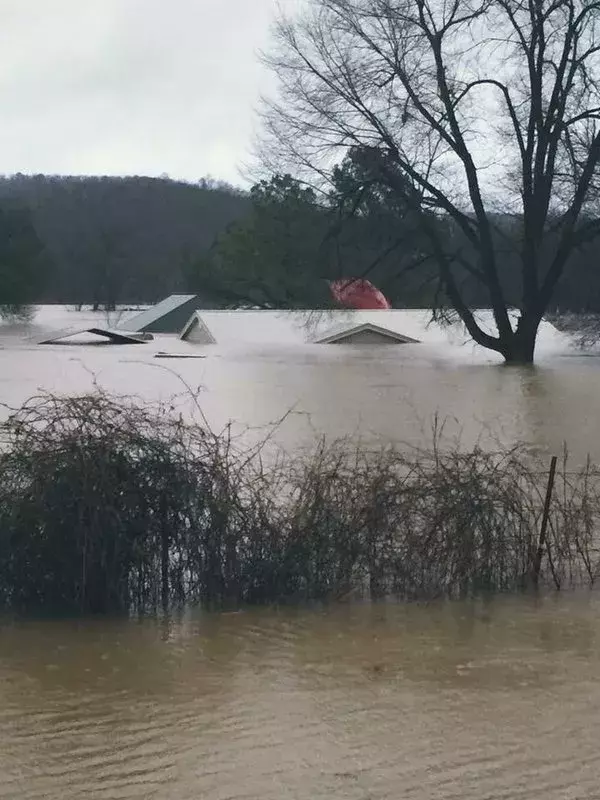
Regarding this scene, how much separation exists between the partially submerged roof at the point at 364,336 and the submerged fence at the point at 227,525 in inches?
1680

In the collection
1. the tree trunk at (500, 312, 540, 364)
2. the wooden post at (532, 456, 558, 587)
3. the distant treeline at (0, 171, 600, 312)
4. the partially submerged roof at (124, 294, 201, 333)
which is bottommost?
the wooden post at (532, 456, 558, 587)

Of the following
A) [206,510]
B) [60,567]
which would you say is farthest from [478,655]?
[60,567]

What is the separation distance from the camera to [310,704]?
5.87 meters

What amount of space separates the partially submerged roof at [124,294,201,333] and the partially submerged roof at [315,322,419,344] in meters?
19.9

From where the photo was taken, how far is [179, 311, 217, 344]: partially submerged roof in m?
52.2

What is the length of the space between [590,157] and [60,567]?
93.7 feet

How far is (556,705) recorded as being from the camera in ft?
19.2

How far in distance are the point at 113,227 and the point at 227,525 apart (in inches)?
4244

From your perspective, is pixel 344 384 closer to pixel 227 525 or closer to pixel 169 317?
pixel 227 525

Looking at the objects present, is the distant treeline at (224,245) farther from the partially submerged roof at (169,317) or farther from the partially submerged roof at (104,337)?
the partially submerged roof at (104,337)

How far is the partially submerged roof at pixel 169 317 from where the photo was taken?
6975 cm

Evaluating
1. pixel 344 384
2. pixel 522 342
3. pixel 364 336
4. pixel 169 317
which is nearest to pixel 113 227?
pixel 169 317

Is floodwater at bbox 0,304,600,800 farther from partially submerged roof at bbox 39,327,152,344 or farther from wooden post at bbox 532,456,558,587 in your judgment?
partially submerged roof at bbox 39,327,152,344

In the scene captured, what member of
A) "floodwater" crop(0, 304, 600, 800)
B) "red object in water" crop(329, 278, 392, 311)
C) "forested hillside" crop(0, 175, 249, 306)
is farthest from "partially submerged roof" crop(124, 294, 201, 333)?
"floodwater" crop(0, 304, 600, 800)
